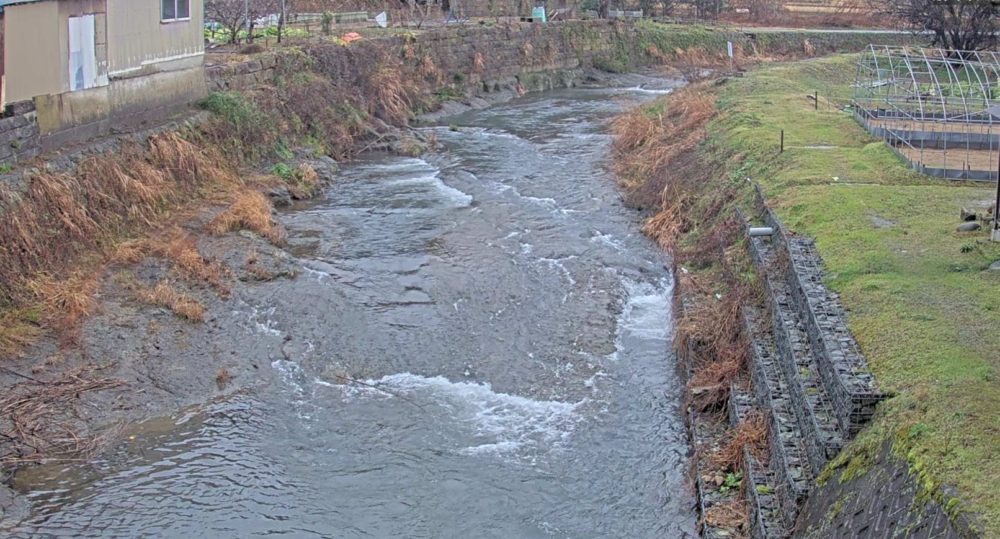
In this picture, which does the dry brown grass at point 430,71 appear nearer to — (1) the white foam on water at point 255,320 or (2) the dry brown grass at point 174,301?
(1) the white foam on water at point 255,320

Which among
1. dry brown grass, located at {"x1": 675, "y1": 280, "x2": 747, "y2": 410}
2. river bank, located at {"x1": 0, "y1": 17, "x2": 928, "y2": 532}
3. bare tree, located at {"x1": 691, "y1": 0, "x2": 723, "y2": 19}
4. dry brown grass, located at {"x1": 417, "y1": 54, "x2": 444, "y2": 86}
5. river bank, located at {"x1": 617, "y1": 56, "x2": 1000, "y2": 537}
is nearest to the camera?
river bank, located at {"x1": 617, "y1": 56, "x2": 1000, "y2": 537}

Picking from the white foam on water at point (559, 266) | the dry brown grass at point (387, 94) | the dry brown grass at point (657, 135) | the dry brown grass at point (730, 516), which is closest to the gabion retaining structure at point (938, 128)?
the dry brown grass at point (657, 135)

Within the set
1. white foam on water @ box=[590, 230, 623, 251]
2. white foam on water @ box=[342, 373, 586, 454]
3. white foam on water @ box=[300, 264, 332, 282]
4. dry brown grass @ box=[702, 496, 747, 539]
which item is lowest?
dry brown grass @ box=[702, 496, 747, 539]

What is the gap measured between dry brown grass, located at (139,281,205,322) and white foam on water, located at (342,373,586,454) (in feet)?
10.6

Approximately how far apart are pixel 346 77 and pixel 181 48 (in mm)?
9382

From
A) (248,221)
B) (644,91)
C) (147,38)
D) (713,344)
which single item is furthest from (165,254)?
(644,91)

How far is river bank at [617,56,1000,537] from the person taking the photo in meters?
8.69

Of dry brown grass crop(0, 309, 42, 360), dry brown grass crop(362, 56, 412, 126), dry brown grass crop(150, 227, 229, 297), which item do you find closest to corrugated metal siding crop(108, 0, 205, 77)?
dry brown grass crop(150, 227, 229, 297)

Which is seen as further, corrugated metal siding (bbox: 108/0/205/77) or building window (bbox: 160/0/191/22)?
building window (bbox: 160/0/191/22)

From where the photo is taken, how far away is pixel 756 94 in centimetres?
3238

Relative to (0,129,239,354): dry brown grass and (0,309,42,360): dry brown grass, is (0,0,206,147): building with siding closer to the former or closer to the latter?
(0,129,239,354): dry brown grass

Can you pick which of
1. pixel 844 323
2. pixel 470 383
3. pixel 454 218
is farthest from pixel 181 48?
pixel 844 323

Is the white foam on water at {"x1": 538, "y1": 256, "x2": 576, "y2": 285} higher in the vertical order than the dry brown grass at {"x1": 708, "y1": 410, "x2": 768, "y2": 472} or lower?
higher

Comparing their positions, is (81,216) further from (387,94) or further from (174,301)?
(387,94)
